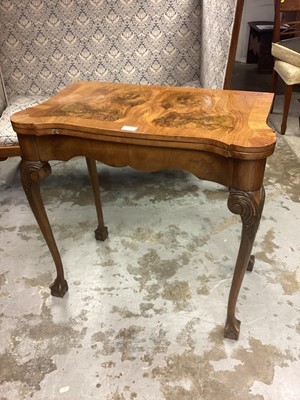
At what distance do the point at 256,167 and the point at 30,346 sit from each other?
1.00m

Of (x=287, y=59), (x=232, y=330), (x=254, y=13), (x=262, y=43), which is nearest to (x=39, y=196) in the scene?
(x=232, y=330)

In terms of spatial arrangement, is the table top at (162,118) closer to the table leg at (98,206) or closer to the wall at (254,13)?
the table leg at (98,206)

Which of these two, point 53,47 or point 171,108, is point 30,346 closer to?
point 171,108

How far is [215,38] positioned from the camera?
1832 mm

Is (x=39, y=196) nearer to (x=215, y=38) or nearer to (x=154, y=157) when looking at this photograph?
(x=154, y=157)

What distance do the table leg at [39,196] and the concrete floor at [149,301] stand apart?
0.20 ft

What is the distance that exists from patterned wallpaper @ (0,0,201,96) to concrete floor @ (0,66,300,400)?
827mm

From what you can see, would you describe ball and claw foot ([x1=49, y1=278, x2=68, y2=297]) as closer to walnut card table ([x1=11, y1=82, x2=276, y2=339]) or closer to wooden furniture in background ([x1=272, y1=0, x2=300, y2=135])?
walnut card table ([x1=11, y1=82, x2=276, y2=339])

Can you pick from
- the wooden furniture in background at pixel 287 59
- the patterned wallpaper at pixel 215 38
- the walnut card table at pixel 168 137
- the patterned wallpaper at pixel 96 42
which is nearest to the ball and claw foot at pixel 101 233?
the walnut card table at pixel 168 137

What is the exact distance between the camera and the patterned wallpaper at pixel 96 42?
2236mm

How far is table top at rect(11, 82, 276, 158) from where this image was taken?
0.94m

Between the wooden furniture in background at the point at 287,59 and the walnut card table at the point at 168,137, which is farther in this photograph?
the wooden furniture in background at the point at 287,59

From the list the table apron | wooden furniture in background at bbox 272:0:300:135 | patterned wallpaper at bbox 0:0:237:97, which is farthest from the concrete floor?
wooden furniture in background at bbox 272:0:300:135

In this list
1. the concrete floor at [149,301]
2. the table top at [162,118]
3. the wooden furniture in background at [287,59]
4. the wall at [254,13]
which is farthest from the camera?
the wall at [254,13]
